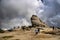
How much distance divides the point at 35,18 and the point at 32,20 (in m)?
3.95

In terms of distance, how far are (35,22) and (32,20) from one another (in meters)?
5.32

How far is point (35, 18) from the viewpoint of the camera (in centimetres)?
12562

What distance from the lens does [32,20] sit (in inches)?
4855

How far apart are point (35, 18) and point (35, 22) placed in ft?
24.8

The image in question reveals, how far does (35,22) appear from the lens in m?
119
